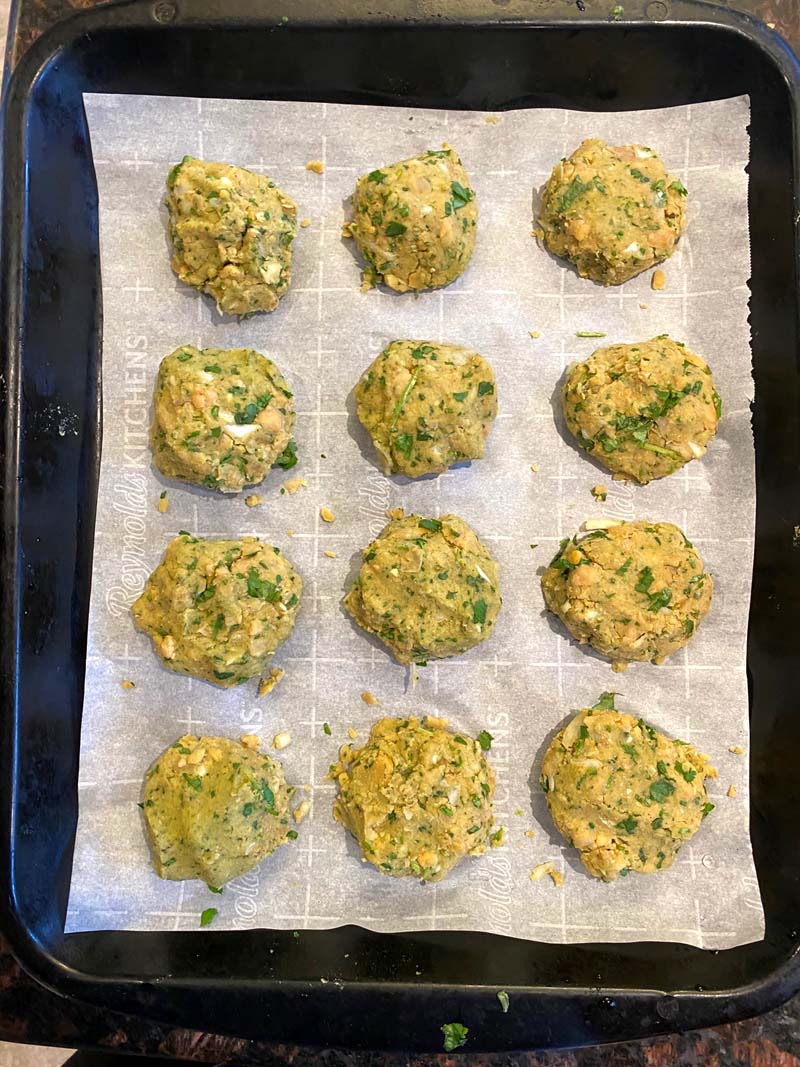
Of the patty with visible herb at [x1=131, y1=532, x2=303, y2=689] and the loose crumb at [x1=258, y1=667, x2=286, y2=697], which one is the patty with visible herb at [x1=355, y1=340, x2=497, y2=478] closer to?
the patty with visible herb at [x1=131, y1=532, x2=303, y2=689]

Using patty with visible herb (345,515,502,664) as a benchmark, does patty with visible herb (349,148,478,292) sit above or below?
above

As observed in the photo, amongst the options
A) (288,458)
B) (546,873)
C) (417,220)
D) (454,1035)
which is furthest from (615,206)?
(454,1035)

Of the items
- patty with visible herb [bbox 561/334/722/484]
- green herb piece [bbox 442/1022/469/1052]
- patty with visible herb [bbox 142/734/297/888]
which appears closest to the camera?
green herb piece [bbox 442/1022/469/1052]

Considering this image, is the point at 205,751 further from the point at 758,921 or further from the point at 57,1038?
the point at 758,921

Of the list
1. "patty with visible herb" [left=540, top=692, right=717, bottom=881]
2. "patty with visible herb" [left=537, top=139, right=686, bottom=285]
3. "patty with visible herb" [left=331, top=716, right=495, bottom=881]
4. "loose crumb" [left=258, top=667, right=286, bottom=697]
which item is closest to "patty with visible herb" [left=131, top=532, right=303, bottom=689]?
"loose crumb" [left=258, top=667, right=286, bottom=697]

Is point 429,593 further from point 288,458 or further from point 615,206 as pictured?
point 615,206

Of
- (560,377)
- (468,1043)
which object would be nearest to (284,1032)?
(468,1043)
